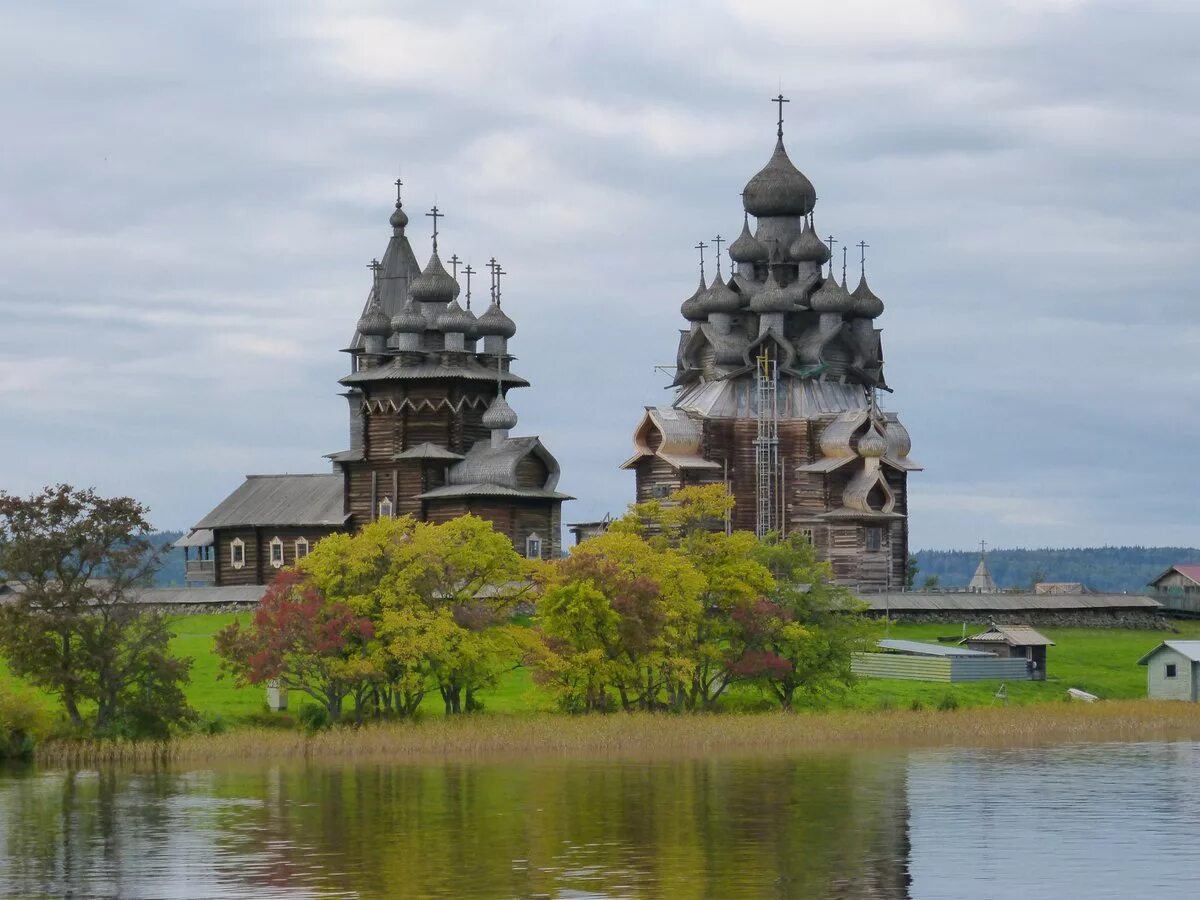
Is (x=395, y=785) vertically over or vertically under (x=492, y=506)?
under

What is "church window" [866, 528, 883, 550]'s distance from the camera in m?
100

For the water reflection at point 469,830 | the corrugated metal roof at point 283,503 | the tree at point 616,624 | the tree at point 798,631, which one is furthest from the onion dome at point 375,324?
the water reflection at point 469,830

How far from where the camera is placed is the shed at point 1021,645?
84250 mm

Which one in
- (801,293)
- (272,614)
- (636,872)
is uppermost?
(801,293)

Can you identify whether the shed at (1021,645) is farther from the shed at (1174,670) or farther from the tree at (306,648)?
the tree at (306,648)

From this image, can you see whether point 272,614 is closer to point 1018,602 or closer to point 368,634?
→ point 368,634

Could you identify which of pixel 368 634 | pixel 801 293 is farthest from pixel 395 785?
pixel 801 293

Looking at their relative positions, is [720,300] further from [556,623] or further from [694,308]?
[556,623]

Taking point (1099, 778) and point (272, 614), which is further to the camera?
point (272, 614)

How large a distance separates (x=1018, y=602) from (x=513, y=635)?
32249 millimetres

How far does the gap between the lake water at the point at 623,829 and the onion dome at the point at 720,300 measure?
46456mm

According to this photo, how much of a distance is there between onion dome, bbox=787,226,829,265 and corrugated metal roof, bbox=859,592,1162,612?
54.5ft

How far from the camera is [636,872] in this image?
131ft

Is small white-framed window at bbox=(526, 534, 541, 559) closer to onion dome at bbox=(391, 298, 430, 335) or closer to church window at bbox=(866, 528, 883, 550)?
onion dome at bbox=(391, 298, 430, 335)
